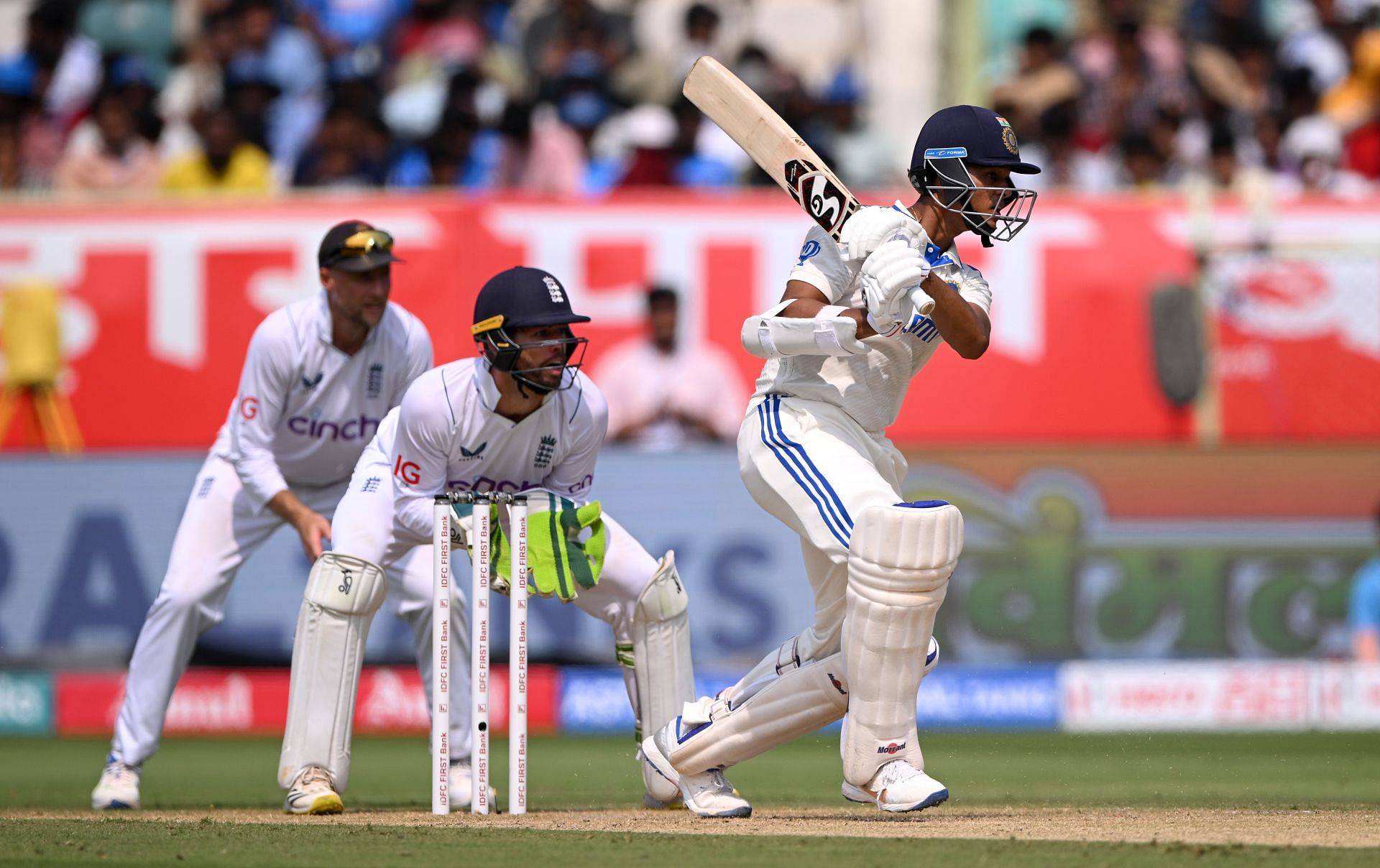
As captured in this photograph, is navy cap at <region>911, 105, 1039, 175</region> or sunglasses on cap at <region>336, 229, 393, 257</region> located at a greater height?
sunglasses on cap at <region>336, 229, 393, 257</region>

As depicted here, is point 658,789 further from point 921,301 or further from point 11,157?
point 11,157

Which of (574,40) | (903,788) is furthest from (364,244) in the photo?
(574,40)

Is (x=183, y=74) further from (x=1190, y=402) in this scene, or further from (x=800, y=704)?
(x=800, y=704)

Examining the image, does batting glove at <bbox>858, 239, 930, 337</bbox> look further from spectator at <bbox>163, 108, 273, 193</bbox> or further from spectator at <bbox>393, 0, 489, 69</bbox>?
spectator at <bbox>393, 0, 489, 69</bbox>

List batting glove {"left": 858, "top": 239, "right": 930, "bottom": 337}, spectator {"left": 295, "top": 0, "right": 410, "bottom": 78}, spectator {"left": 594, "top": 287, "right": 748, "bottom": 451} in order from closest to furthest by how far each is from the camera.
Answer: batting glove {"left": 858, "top": 239, "right": 930, "bottom": 337} < spectator {"left": 594, "top": 287, "right": 748, "bottom": 451} < spectator {"left": 295, "top": 0, "right": 410, "bottom": 78}

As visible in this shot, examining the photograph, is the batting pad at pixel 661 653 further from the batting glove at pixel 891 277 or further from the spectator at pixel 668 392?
the spectator at pixel 668 392

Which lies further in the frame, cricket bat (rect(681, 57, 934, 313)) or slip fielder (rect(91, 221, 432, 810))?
slip fielder (rect(91, 221, 432, 810))

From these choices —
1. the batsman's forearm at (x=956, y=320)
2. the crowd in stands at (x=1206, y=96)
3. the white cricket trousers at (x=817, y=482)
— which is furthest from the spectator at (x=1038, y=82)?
the batsman's forearm at (x=956, y=320)

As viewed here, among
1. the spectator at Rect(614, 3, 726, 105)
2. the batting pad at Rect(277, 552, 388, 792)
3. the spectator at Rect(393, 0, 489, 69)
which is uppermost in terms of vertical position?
the spectator at Rect(393, 0, 489, 69)

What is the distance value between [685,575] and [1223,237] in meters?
3.27

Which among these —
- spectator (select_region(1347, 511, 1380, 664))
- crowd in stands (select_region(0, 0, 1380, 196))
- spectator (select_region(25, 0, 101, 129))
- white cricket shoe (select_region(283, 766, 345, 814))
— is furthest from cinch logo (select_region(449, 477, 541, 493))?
spectator (select_region(25, 0, 101, 129))

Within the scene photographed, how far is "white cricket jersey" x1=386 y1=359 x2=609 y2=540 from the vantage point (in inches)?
193

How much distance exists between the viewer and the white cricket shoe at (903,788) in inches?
169

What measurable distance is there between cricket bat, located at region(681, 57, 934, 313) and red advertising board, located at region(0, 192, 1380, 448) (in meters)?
4.51
